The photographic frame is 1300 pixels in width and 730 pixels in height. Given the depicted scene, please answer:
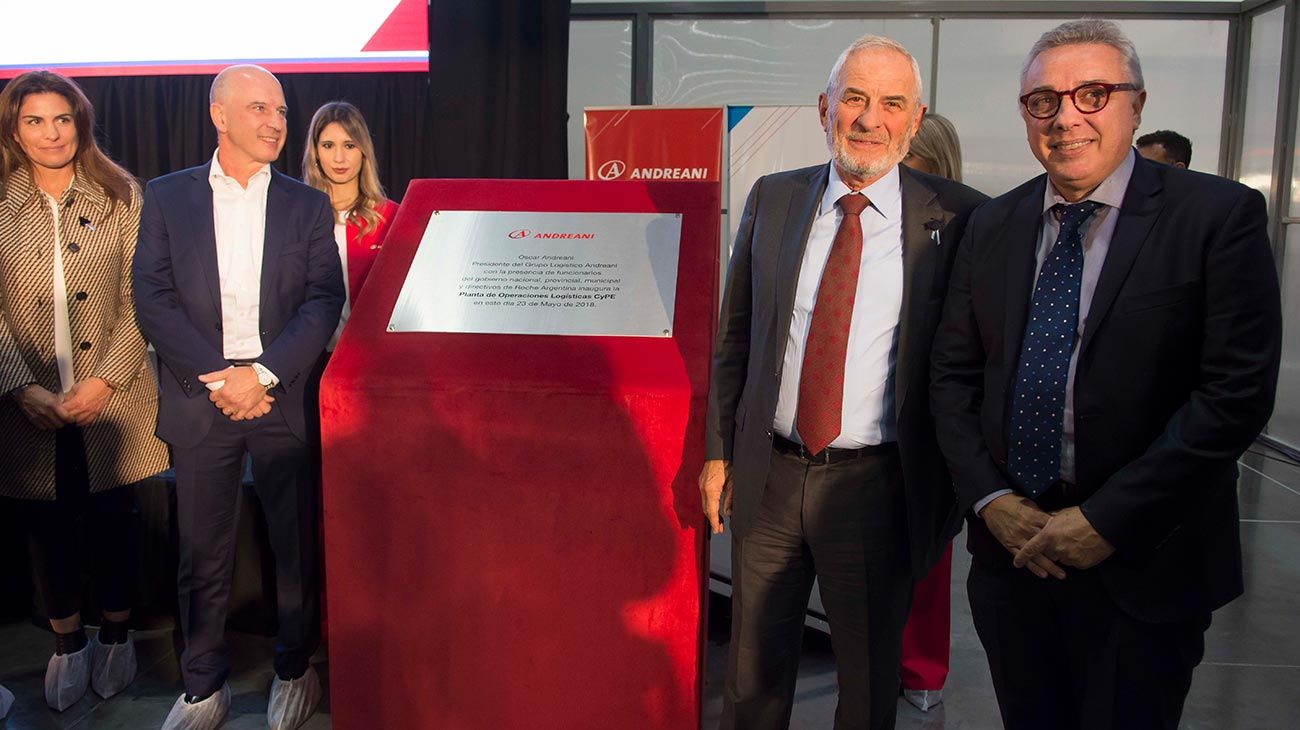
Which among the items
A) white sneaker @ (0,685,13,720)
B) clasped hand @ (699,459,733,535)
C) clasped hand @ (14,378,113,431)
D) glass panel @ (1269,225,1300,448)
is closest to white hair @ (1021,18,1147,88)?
clasped hand @ (699,459,733,535)

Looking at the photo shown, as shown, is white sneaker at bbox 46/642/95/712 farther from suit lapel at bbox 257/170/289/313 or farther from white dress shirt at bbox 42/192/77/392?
suit lapel at bbox 257/170/289/313

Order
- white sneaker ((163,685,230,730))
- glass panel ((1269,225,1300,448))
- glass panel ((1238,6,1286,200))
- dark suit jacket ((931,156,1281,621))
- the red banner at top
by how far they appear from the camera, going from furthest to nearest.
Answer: glass panel ((1238,6,1286,200)), glass panel ((1269,225,1300,448)), the red banner at top, white sneaker ((163,685,230,730)), dark suit jacket ((931,156,1281,621))

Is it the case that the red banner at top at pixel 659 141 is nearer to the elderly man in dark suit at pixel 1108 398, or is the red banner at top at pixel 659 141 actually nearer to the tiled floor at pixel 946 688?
the tiled floor at pixel 946 688

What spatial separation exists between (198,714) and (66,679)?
20.7 inches

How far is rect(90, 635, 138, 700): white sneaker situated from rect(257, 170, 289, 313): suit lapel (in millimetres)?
1186

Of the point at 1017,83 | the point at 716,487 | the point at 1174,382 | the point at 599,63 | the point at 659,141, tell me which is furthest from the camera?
the point at 599,63

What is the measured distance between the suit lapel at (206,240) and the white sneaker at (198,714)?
101cm

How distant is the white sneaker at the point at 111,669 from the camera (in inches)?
105

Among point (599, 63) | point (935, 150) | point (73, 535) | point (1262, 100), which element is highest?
point (599, 63)

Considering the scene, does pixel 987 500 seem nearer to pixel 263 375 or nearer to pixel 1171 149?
pixel 263 375

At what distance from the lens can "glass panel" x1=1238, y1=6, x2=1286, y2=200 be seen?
600cm

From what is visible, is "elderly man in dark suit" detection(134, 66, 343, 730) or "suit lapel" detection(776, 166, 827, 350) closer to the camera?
"suit lapel" detection(776, 166, 827, 350)

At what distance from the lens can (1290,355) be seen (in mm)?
6035

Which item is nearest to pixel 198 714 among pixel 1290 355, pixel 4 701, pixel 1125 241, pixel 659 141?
pixel 4 701
